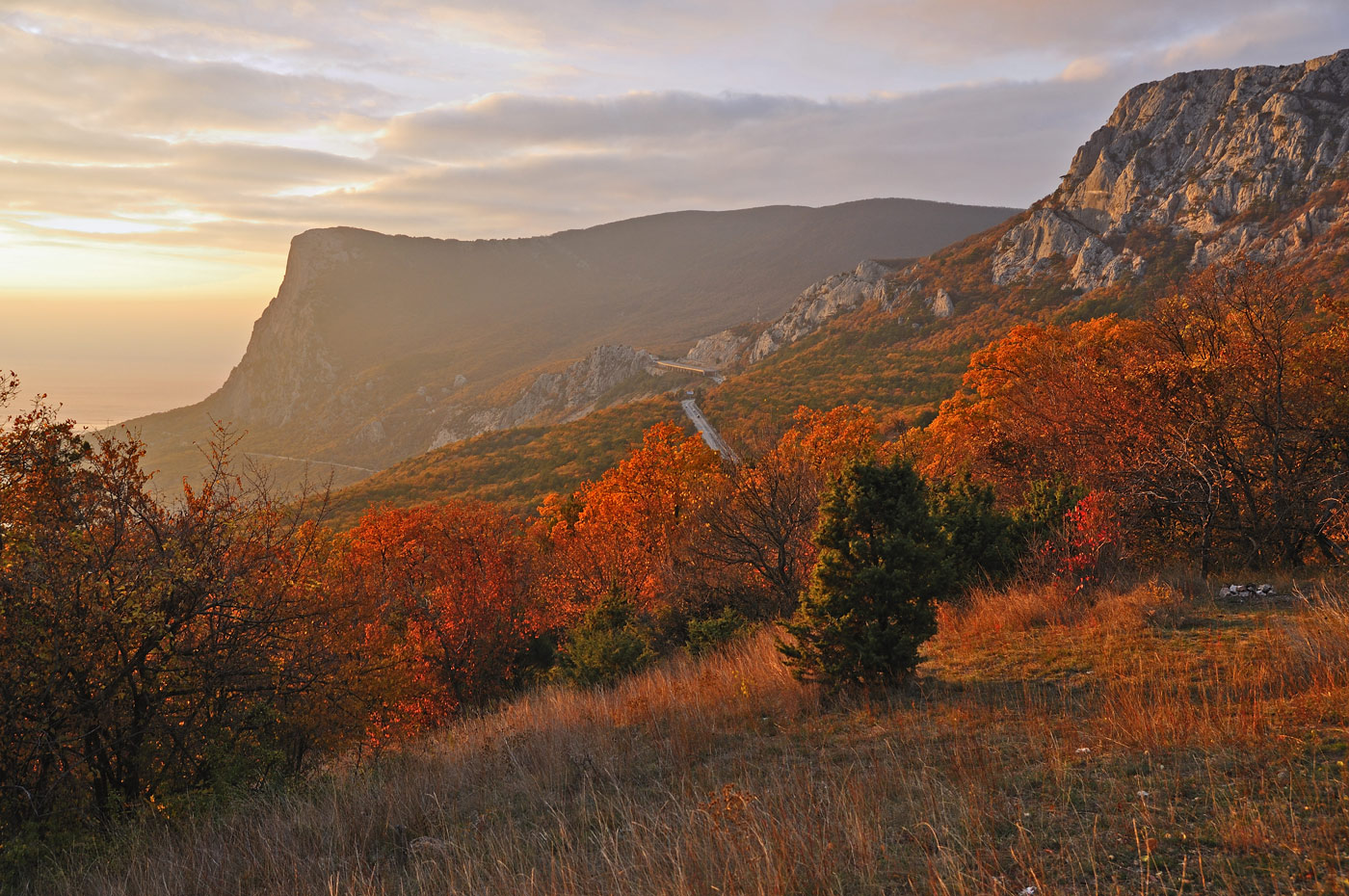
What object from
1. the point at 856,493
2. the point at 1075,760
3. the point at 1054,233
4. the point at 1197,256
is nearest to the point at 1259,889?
the point at 1075,760

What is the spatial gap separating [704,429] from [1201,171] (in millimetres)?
64509

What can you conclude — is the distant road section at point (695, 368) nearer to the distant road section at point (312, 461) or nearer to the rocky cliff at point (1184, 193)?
the rocky cliff at point (1184, 193)

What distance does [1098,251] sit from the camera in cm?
7119

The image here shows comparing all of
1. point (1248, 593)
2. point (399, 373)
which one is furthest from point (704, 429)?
point (399, 373)

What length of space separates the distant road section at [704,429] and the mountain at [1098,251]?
1.53 metres

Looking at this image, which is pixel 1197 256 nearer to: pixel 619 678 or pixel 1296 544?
pixel 1296 544

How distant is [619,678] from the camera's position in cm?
1218

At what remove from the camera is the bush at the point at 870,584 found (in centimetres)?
760

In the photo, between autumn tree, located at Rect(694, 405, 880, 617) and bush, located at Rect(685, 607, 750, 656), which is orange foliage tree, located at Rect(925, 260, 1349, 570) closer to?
autumn tree, located at Rect(694, 405, 880, 617)

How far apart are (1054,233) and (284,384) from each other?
17493 cm

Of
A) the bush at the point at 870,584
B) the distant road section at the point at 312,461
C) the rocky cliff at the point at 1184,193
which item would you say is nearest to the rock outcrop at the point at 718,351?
the rocky cliff at the point at 1184,193

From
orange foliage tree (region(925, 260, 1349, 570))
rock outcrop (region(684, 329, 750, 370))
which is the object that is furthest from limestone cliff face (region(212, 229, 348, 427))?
orange foliage tree (region(925, 260, 1349, 570))

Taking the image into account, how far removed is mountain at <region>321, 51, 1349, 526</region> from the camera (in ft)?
194

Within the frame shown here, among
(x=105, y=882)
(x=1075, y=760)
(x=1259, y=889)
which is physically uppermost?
(x=1259, y=889)
